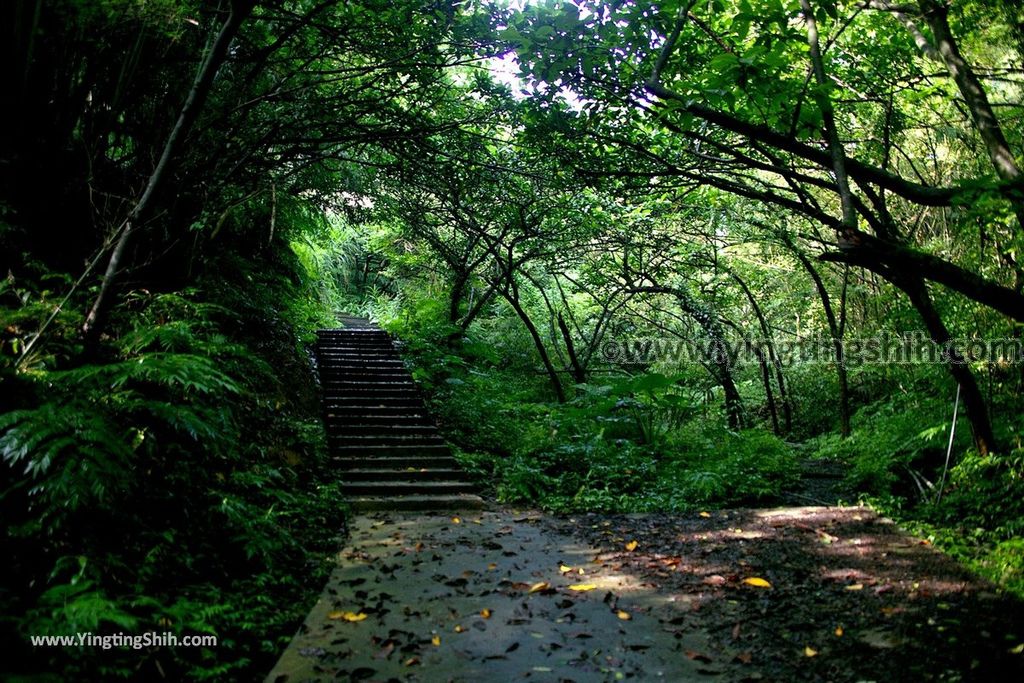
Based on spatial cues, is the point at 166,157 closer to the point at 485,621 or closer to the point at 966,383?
the point at 485,621

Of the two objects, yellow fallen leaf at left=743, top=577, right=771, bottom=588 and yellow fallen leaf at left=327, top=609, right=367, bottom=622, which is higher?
yellow fallen leaf at left=327, top=609, right=367, bottom=622

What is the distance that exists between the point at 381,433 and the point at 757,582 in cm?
589

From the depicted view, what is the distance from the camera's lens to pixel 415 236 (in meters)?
13.1

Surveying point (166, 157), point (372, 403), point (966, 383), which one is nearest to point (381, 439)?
point (372, 403)

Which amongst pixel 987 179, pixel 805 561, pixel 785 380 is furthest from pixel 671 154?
pixel 785 380

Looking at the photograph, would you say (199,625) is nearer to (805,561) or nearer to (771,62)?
(805,561)

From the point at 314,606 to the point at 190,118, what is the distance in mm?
3336

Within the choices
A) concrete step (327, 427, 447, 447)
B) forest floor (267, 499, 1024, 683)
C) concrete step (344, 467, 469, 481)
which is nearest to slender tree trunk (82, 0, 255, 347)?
forest floor (267, 499, 1024, 683)

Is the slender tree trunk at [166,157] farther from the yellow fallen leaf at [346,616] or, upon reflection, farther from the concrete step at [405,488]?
the concrete step at [405,488]

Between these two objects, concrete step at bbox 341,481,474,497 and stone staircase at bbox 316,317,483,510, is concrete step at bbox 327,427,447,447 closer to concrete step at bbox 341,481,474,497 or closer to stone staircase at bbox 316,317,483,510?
stone staircase at bbox 316,317,483,510

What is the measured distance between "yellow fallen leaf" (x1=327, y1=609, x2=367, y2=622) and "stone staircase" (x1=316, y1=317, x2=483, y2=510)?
2.87 meters

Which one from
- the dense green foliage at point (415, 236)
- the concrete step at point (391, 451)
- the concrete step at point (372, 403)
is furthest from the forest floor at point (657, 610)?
the concrete step at point (372, 403)

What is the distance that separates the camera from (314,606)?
3.83 m

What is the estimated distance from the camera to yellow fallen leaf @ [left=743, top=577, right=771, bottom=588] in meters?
4.29
